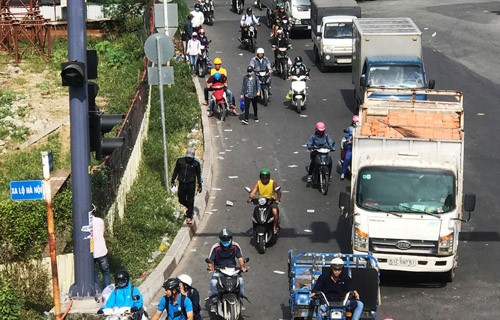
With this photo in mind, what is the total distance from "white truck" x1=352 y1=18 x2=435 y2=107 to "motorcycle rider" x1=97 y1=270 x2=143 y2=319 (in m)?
14.0

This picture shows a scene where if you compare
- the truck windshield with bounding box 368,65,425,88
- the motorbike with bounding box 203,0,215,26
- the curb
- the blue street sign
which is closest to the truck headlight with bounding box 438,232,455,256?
the curb

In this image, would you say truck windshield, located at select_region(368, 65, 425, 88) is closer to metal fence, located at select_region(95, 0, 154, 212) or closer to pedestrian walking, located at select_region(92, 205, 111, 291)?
metal fence, located at select_region(95, 0, 154, 212)

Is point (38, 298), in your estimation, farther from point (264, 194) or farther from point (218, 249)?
point (264, 194)

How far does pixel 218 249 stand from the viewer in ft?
53.1

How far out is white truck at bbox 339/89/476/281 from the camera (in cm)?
1750

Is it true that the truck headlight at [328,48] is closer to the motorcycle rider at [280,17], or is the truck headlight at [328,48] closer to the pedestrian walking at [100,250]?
the motorcycle rider at [280,17]

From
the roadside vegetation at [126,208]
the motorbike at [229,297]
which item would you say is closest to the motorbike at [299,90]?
the roadside vegetation at [126,208]

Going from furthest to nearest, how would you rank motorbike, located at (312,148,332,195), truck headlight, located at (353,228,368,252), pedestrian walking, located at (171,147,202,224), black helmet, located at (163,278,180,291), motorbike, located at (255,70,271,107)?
1. motorbike, located at (255,70,271,107)
2. motorbike, located at (312,148,332,195)
3. pedestrian walking, located at (171,147,202,224)
4. truck headlight, located at (353,228,368,252)
5. black helmet, located at (163,278,180,291)

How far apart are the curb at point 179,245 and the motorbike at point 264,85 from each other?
193 inches

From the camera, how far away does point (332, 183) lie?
24.2 metres

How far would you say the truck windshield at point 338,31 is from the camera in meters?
36.9

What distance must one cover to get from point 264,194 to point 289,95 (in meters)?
11.8

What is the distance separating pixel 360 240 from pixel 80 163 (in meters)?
5.09

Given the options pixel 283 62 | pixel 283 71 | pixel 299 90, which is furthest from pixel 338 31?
pixel 299 90
